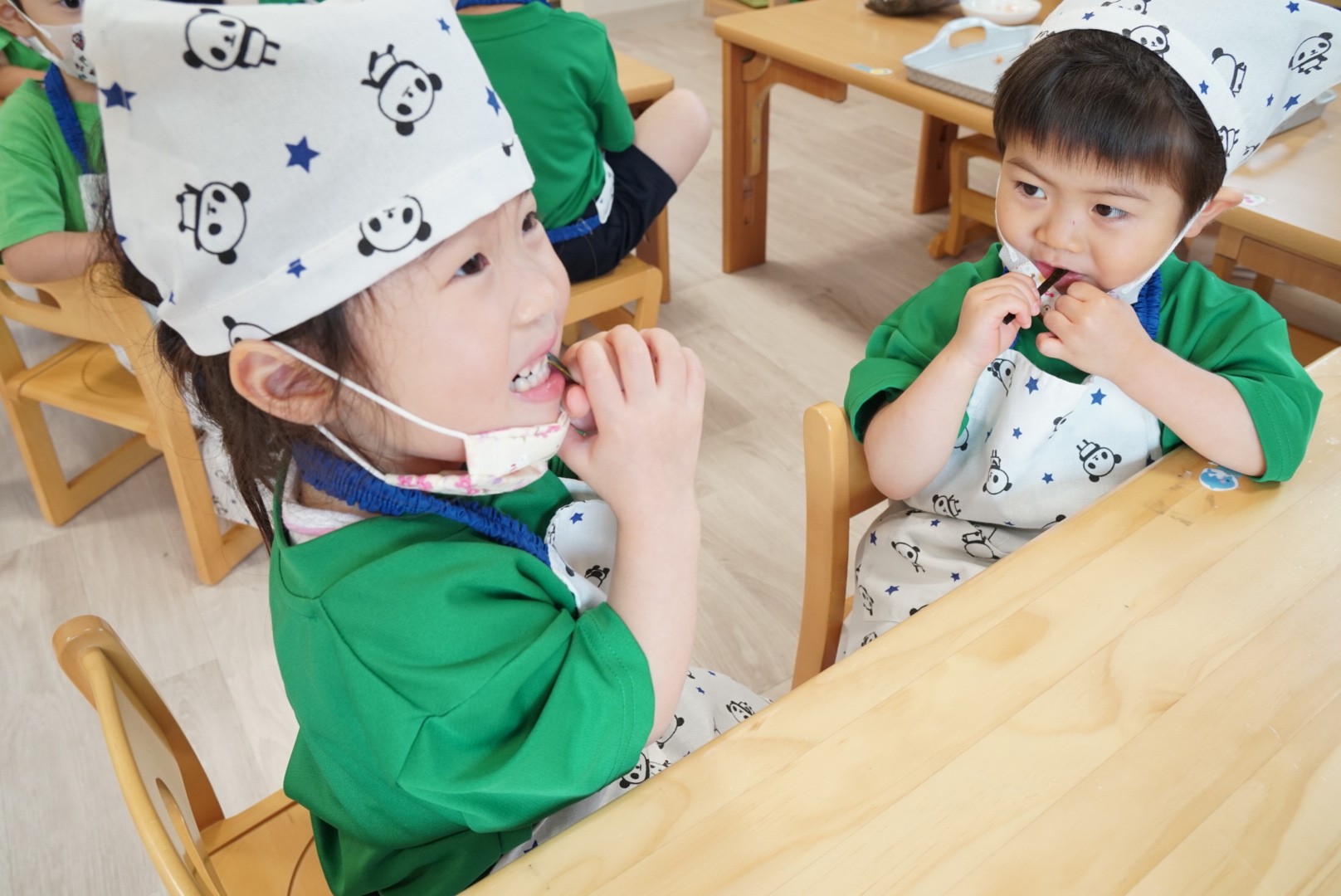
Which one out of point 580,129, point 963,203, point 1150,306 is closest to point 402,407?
point 1150,306

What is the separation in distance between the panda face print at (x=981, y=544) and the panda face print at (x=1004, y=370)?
168mm

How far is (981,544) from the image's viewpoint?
1.09m

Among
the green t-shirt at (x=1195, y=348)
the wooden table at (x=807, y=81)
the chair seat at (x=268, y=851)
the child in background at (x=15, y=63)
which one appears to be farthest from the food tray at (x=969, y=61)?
the child in background at (x=15, y=63)

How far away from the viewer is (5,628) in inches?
72.3

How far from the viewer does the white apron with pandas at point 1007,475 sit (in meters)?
1.03

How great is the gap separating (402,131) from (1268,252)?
152 centimetres

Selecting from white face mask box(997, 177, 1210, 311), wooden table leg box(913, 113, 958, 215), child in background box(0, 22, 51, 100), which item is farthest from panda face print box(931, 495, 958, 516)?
wooden table leg box(913, 113, 958, 215)

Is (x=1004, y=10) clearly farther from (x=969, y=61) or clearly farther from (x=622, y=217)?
(x=622, y=217)

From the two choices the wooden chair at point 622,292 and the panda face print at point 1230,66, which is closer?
the panda face print at point 1230,66

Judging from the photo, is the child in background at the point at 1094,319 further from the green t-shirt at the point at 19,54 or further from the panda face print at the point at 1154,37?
the green t-shirt at the point at 19,54

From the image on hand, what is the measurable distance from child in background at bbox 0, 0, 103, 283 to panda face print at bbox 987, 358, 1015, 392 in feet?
4.39

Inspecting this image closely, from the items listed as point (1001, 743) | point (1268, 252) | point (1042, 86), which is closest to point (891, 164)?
point (1268, 252)

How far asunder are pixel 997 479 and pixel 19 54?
2260mm

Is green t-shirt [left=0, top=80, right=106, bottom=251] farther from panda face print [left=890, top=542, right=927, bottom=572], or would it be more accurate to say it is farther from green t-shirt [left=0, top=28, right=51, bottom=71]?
panda face print [left=890, top=542, right=927, bottom=572]
